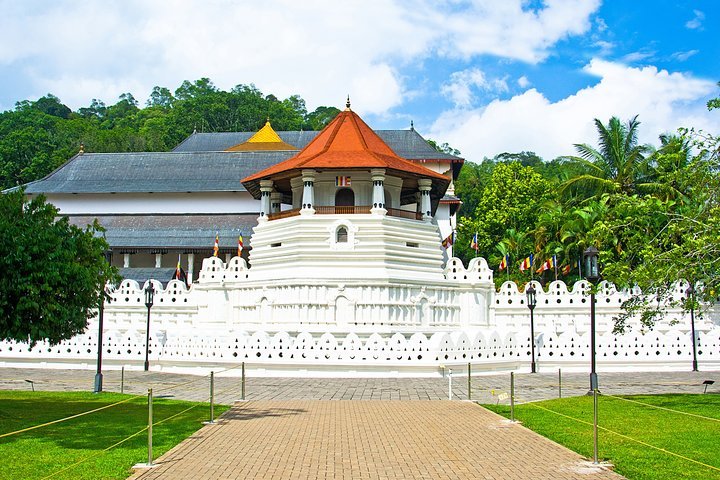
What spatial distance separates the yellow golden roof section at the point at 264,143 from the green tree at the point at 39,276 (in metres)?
47.2

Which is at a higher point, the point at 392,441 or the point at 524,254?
the point at 524,254

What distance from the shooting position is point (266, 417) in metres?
13.6

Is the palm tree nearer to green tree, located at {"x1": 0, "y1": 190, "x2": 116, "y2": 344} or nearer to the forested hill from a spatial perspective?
green tree, located at {"x1": 0, "y1": 190, "x2": 116, "y2": 344}

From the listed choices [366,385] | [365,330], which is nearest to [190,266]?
[365,330]

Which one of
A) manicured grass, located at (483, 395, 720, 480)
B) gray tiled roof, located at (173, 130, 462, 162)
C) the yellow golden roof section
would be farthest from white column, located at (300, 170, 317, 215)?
the yellow golden roof section

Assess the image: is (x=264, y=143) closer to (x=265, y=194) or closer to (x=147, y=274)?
(x=147, y=274)

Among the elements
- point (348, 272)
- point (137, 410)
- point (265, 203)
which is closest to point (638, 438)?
point (137, 410)

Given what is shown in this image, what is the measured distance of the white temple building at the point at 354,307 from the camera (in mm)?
23328

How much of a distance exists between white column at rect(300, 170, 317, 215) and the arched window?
173cm

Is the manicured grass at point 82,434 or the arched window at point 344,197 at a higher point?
the arched window at point 344,197

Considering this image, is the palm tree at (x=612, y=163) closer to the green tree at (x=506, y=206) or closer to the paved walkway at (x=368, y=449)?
the green tree at (x=506, y=206)

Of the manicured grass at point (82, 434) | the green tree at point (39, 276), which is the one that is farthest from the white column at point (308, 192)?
the green tree at point (39, 276)

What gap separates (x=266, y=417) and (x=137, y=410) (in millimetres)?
2732

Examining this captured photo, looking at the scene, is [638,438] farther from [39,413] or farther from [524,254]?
[524,254]
